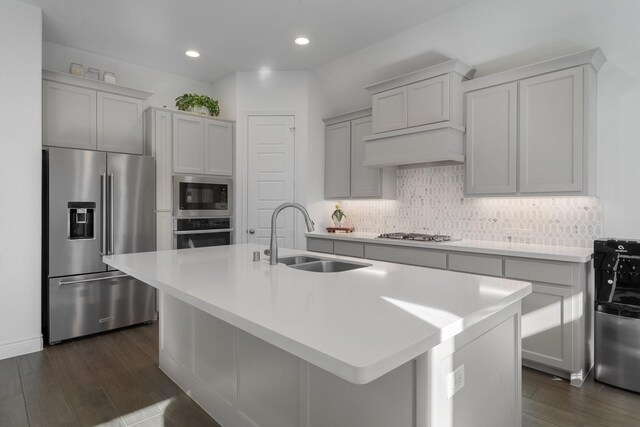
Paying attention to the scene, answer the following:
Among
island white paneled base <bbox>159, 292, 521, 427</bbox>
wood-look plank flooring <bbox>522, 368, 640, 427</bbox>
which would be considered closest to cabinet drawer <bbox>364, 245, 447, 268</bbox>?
wood-look plank flooring <bbox>522, 368, 640, 427</bbox>

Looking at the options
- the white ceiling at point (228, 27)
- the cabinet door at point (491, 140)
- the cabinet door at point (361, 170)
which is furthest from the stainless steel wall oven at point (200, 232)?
the cabinet door at point (491, 140)

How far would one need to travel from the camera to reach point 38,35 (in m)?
Answer: 3.21

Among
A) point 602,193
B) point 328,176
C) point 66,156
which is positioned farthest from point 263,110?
point 602,193

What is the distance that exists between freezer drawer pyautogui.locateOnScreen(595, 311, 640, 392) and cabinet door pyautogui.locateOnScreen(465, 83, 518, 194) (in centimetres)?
117

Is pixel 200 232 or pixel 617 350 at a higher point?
pixel 200 232

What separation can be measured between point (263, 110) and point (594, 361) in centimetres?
415

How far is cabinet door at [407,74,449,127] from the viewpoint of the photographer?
336cm

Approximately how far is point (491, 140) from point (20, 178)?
4.02 m

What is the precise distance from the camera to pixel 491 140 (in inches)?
127

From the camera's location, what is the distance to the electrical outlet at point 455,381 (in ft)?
3.94

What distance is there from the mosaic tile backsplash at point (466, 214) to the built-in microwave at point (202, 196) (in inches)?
62.5

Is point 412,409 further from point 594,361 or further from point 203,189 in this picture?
point 203,189

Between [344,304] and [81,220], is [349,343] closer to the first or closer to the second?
[344,304]

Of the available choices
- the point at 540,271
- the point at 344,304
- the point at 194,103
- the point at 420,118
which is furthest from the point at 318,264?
the point at 194,103
